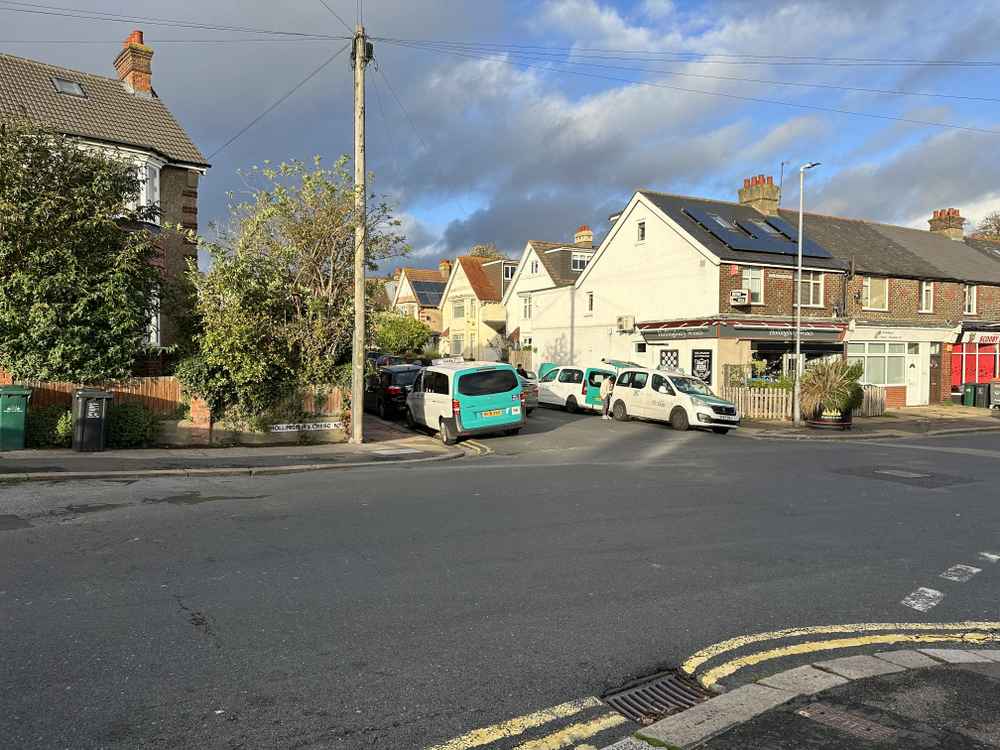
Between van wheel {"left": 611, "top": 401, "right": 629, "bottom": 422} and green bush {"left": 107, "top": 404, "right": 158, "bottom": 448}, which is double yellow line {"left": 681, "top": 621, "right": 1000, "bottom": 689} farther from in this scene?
van wheel {"left": 611, "top": 401, "right": 629, "bottom": 422}

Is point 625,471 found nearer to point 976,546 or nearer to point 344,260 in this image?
point 976,546

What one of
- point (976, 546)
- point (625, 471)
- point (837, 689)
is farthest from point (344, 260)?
point (837, 689)

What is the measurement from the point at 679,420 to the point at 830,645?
1622 centimetres

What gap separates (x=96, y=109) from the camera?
2086 cm

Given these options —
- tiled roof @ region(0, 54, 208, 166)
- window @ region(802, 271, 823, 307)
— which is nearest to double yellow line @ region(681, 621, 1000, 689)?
tiled roof @ region(0, 54, 208, 166)

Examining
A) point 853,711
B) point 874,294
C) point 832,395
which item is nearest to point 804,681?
point 853,711

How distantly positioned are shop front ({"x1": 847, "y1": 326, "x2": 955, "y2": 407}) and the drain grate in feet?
95.1

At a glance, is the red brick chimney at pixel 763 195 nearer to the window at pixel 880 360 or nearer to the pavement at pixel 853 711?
the window at pixel 880 360

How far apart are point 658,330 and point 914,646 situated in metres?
25.5

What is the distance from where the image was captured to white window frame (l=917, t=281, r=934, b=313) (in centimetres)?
3250

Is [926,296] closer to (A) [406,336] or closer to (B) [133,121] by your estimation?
(A) [406,336]

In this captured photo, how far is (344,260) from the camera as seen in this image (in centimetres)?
1666

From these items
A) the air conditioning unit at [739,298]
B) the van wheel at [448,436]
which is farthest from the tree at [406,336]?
the van wheel at [448,436]

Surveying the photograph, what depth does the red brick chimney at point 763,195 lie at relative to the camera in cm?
3322
